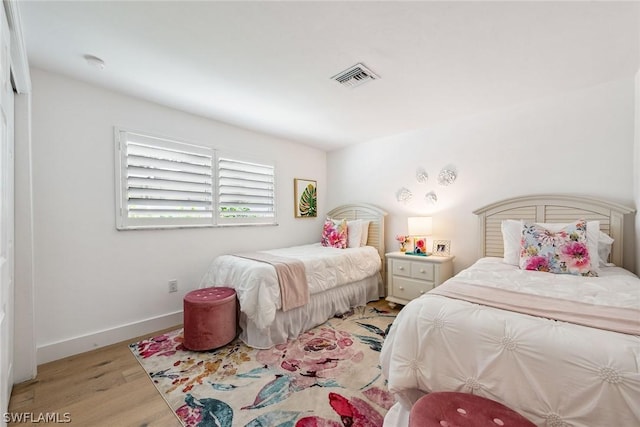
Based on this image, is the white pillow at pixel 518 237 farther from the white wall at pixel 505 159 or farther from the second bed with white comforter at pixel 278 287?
the second bed with white comforter at pixel 278 287

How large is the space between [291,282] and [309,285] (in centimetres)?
27

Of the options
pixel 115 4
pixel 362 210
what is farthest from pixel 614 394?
pixel 362 210

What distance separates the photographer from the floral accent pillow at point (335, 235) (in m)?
3.71

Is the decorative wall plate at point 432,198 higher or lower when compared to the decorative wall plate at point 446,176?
lower

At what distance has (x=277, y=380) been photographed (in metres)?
1.88

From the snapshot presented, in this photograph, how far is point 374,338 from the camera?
2.51m

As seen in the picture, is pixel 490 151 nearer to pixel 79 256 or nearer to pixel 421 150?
pixel 421 150

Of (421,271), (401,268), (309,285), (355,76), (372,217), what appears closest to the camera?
(355,76)

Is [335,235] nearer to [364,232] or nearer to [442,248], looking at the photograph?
[364,232]

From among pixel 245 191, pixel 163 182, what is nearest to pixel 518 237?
pixel 245 191

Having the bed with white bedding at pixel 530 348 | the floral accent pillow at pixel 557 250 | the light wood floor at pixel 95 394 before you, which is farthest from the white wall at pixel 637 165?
the light wood floor at pixel 95 394

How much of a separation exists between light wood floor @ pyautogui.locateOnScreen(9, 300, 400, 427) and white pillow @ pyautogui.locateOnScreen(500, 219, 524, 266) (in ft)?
9.47

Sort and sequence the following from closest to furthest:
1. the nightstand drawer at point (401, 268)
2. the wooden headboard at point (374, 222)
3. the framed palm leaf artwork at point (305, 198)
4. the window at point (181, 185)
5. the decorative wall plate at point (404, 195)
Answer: the window at point (181, 185)
the nightstand drawer at point (401, 268)
the decorative wall plate at point (404, 195)
the wooden headboard at point (374, 222)
the framed palm leaf artwork at point (305, 198)

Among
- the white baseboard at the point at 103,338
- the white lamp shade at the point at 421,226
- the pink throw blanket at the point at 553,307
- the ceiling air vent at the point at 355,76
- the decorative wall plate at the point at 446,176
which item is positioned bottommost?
the white baseboard at the point at 103,338
